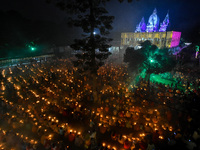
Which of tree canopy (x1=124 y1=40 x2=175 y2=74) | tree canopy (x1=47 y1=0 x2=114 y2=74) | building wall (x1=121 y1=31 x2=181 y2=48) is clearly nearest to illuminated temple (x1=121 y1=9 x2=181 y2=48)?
building wall (x1=121 y1=31 x2=181 y2=48)

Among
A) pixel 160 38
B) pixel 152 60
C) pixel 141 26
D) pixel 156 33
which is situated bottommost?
pixel 152 60

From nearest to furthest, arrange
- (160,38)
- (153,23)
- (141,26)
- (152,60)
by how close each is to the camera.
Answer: (152,60) → (160,38) → (153,23) → (141,26)

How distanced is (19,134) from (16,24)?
88.6 ft

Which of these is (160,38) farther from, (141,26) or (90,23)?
(90,23)

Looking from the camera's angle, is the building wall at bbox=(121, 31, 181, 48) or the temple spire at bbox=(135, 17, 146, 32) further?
the temple spire at bbox=(135, 17, 146, 32)

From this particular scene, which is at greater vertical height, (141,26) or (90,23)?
(141,26)

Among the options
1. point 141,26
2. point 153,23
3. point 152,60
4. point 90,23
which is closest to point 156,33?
point 153,23

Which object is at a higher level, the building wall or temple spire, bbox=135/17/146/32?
temple spire, bbox=135/17/146/32

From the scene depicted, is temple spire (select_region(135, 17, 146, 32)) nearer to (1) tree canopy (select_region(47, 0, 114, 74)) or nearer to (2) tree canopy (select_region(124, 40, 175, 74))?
(2) tree canopy (select_region(124, 40, 175, 74))

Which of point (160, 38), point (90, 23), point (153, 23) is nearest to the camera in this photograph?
point (90, 23)

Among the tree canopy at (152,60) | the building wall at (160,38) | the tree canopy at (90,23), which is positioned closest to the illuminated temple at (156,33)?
the building wall at (160,38)

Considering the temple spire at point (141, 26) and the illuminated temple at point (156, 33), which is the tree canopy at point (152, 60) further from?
the temple spire at point (141, 26)

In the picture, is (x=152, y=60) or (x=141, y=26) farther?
(x=141, y=26)

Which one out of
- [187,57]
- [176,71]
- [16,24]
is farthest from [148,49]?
[16,24]
